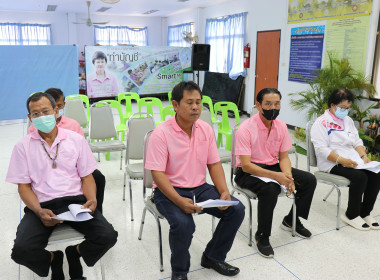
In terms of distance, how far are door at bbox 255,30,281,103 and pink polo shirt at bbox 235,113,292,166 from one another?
17.4 feet

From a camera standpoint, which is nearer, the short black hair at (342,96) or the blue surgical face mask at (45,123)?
the blue surgical face mask at (45,123)

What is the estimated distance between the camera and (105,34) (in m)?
13.7

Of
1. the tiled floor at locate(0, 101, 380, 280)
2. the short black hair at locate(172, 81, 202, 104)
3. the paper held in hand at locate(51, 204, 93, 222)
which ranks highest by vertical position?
the short black hair at locate(172, 81, 202, 104)

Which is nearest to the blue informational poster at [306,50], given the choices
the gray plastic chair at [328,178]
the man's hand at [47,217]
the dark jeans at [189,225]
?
the gray plastic chair at [328,178]

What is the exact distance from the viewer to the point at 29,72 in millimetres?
6973

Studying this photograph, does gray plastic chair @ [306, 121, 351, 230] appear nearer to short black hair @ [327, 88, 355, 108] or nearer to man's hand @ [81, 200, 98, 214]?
short black hair @ [327, 88, 355, 108]

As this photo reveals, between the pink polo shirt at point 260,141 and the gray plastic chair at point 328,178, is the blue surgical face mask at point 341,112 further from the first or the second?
the pink polo shirt at point 260,141

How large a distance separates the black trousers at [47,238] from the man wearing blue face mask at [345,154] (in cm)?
194

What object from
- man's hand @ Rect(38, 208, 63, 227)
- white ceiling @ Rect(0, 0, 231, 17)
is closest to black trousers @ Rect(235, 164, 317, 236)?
man's hand @ Rect(38, 208, 63, 227)

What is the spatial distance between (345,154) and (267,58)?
210 inches

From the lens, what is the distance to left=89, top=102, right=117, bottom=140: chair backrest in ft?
13.4

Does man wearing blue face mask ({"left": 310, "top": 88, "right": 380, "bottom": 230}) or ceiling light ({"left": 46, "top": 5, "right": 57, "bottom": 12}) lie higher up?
ceiling light ({"left": 46, "top": 5, "right": 57, "bottom": 12})

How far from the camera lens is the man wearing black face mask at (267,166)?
2.44m

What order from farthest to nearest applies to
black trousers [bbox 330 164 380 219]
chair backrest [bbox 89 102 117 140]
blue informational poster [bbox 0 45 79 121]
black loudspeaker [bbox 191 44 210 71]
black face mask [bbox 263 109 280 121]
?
black loudspeaker [bbox 191 44 210 71]
blue informational poster [bbox 0 45 79 121]
chair backrest [bbox 89 102 117 140]
black trousers [bbox 330 164 380 219]
black face mask [bbox 263 109 280 121]
